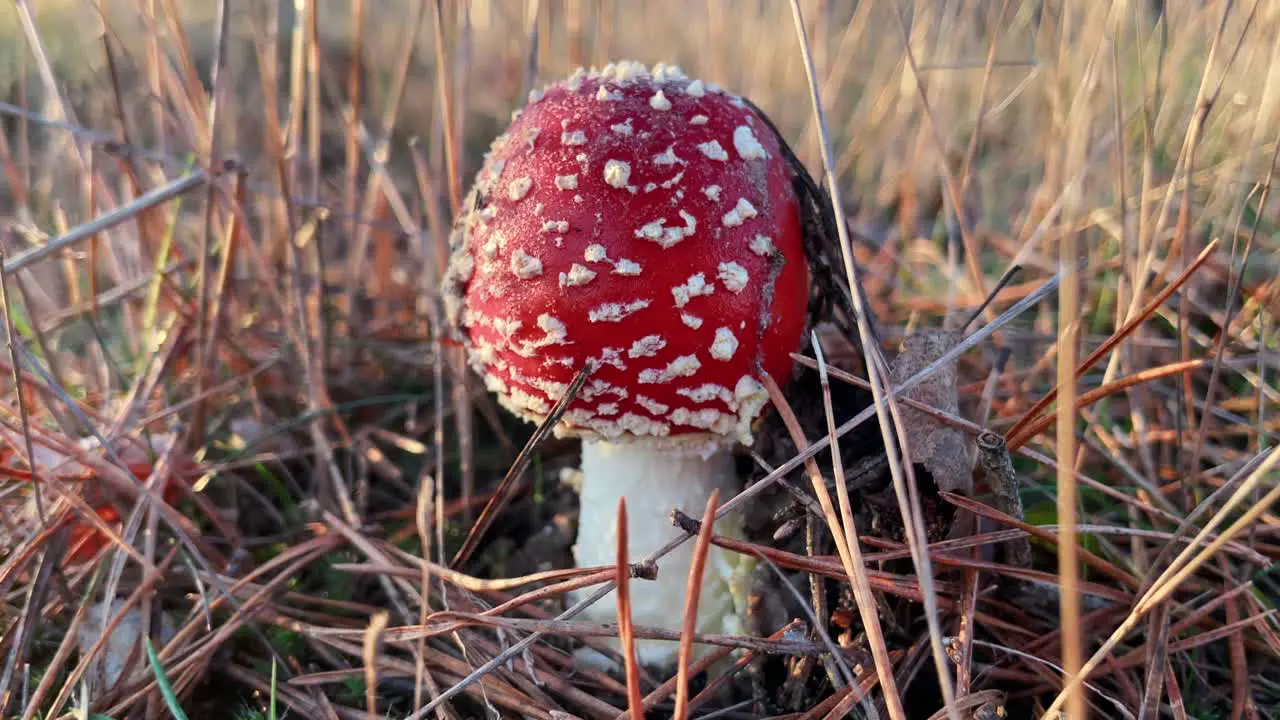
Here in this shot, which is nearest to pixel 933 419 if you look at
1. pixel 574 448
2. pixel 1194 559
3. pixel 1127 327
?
pixel 1127 327

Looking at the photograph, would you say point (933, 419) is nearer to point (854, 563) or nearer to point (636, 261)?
point (854, 563)

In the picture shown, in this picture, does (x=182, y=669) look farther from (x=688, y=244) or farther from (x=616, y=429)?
(x=688, y=244)

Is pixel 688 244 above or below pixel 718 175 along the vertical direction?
below

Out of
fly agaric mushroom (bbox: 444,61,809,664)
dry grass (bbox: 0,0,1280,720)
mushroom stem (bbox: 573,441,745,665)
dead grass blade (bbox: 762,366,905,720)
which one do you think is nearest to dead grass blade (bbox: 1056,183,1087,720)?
dry grass (bbox: 0,0,1280,720)

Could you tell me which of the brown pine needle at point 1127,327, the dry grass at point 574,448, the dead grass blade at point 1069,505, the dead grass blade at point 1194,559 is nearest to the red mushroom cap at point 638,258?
the dry grass at point 574,448

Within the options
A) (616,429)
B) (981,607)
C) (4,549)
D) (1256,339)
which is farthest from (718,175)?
(4,549)

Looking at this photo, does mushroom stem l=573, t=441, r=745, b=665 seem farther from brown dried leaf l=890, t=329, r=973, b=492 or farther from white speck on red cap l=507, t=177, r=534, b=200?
white speck on red cap l=507, t=177, r=534, b=200
